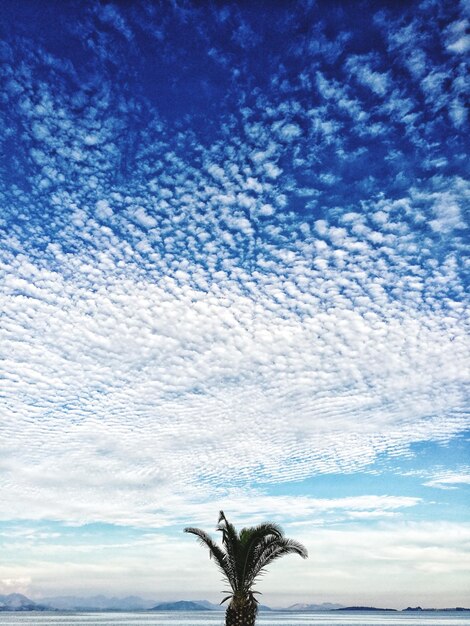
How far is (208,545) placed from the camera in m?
23.7

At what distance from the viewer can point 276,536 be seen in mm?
23016

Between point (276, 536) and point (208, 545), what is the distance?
113 inches

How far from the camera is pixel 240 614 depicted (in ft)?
73.7

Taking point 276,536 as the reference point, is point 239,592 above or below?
below

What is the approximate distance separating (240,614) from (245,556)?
2.11 metres

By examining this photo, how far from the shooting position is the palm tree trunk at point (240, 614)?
22.4m

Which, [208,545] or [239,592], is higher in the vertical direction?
[208,545]

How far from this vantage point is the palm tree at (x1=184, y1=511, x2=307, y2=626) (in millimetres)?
22641

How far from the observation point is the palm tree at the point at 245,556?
22641 mm

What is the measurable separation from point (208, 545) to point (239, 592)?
2.13 meters

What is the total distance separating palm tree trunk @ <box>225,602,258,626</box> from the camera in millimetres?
22422

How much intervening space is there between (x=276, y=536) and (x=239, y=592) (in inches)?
104

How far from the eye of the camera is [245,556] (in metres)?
22.9
